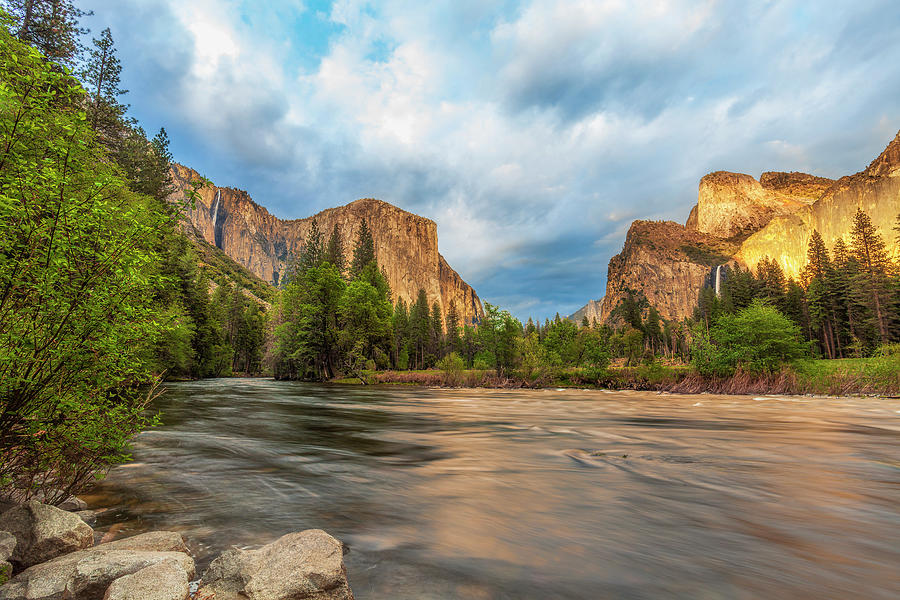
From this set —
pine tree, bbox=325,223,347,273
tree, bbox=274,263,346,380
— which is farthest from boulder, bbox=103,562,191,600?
pine tree, bbox=325,223,347,273

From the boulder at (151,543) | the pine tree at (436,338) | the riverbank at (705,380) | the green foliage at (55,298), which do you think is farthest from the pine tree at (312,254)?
the boulder at (151,543)

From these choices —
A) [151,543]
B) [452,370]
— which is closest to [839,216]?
[452,370]

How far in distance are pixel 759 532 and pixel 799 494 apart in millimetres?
2331

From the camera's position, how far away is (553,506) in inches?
231

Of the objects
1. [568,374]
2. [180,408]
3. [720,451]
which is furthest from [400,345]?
[720,451]

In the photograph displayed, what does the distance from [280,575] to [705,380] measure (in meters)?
36.9

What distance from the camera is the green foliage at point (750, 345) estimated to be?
98.4 feet

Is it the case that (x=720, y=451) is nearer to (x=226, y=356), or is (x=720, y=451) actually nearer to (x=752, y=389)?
(x=752, y=389)

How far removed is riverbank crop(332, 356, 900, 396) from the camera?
24.0 m

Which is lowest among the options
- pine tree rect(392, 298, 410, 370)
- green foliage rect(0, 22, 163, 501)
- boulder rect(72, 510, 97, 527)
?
boulder rect(72, 510, 97, 527)

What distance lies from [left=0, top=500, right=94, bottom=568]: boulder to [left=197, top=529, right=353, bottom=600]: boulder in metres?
1.84

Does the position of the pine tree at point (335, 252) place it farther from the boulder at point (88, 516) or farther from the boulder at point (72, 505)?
the boulder at point (88, 516)

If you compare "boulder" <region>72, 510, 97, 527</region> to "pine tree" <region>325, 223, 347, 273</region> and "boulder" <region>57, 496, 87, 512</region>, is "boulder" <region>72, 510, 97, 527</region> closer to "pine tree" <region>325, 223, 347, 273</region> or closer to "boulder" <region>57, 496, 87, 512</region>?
"boulder" <region>57, 496, 87, 512</region>

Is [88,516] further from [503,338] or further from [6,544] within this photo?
[503,338]
